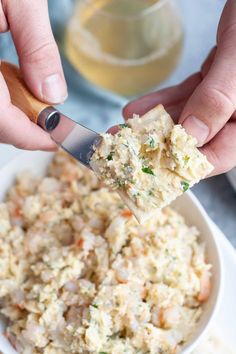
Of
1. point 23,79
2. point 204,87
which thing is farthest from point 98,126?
point 204,87

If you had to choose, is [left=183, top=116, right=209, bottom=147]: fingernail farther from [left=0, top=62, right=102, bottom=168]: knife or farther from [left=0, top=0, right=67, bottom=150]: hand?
[left=0, top=0, right=67, bottom=150]: hand

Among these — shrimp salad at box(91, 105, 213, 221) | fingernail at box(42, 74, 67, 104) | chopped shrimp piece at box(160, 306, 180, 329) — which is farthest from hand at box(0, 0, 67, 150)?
chopped shrimp piece at box(160, 306, 180, 329)

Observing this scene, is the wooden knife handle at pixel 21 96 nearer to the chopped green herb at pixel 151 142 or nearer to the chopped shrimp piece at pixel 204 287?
the chopped green herb at pixel 151 142

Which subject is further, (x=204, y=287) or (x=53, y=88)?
(x=204, y=287)

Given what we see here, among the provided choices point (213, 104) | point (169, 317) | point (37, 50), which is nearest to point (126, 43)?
point (37, 50)

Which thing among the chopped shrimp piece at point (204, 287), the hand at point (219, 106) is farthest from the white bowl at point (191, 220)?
the hand at point (219, 106)

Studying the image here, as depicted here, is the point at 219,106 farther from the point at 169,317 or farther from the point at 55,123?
the point at 169,317
